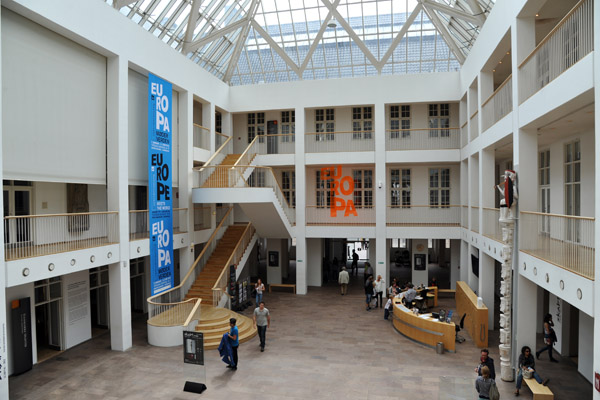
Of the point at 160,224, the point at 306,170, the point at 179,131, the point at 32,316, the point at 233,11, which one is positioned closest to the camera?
the point at 32,316

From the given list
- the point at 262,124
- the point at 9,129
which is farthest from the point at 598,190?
the point at 262,124

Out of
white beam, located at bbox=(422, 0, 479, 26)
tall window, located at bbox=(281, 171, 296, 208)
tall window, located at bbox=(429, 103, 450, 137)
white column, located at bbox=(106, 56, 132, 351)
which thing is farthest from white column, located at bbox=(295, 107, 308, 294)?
white column, located at bbox=(106, 56, 132, 351)

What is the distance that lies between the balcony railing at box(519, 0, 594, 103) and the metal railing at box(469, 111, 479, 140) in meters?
5.53

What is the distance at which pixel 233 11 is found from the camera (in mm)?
23172

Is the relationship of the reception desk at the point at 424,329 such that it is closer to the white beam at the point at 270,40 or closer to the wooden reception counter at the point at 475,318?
the wooden reception counter at the point at 475,318

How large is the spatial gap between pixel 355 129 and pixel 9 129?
17305 mm

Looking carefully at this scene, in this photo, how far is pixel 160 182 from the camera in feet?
53.6

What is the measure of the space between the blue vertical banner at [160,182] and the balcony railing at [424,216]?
37.8 feet

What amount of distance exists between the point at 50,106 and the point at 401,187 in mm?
17731

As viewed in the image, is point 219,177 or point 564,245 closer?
point 564,245

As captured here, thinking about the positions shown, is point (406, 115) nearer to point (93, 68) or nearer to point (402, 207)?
point (402, 207)

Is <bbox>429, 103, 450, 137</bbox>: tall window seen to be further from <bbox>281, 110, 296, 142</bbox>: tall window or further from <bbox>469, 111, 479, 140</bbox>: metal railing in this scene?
<bbox>281, 110, 296, 142</bbox>: tall window

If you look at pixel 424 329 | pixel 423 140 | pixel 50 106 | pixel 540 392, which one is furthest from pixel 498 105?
pixel 50 106

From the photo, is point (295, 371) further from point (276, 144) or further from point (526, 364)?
point (276, 144)
